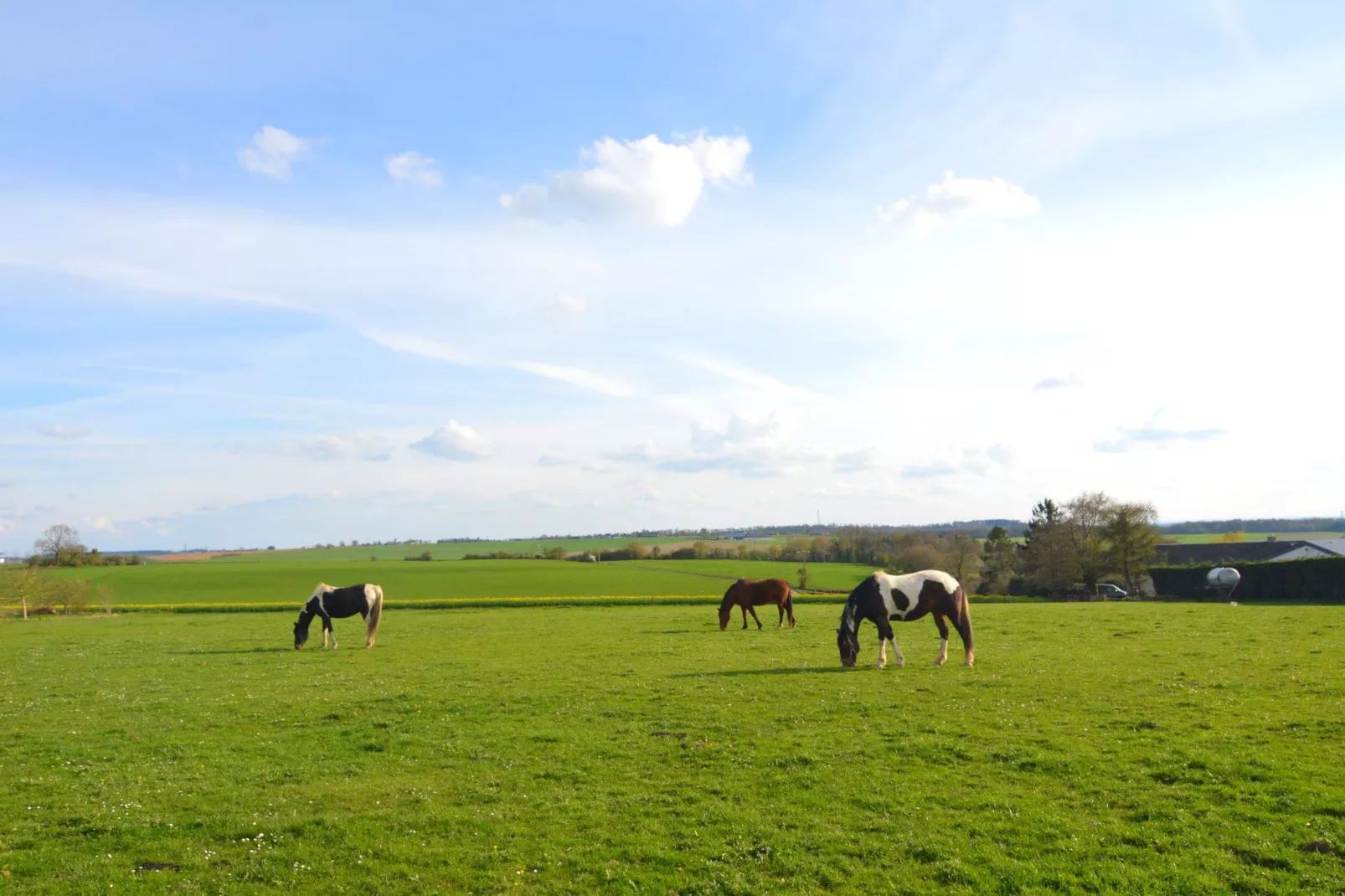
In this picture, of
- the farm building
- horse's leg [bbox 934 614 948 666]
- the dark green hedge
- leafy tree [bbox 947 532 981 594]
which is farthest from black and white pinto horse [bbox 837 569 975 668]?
leafy tree [bbox 947 532 981 594]

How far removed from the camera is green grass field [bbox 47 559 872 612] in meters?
71.8

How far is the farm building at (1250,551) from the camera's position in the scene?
7081 cm

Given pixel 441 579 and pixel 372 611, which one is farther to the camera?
pixel 441 579

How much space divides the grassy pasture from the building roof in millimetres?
72069

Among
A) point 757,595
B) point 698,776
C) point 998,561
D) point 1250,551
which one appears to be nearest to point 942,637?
point 698,776

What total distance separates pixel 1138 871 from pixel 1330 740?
20.4 feet

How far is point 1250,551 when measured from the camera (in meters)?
83.8

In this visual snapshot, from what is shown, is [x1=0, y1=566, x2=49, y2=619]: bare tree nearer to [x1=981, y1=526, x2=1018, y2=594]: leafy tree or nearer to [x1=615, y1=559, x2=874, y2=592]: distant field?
[x1=615, y1=559, x2=874, y2=592]: distant field

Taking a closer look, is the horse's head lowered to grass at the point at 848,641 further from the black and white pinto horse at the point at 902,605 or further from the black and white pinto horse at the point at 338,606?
the black and white pinto horse at the point at 338,606

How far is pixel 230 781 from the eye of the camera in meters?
11.4

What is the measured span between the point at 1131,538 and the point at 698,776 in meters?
68.1

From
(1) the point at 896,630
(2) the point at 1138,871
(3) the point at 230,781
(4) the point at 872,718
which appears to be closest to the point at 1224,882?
(2) the point at 1138,871

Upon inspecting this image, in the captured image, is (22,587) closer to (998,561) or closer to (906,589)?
(906,589)

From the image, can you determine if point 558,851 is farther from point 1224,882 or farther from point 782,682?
point 782,682
